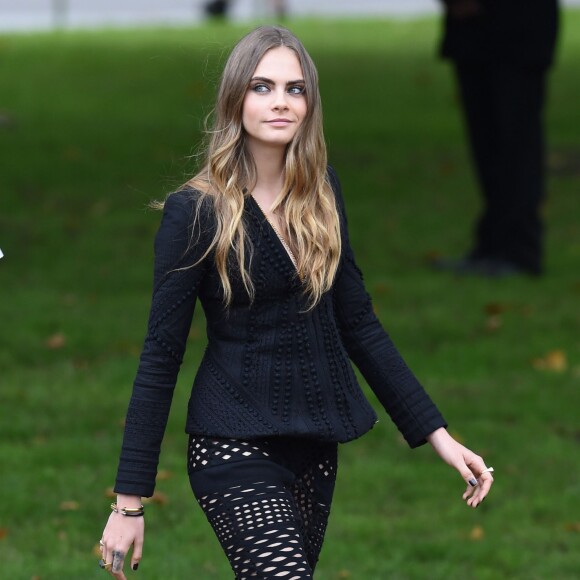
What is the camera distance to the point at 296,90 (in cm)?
351

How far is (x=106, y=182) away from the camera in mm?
12477

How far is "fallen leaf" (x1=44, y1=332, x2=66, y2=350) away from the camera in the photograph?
816cm

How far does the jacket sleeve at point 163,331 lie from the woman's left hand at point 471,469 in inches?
27.9

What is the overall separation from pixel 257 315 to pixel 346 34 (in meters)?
19.4

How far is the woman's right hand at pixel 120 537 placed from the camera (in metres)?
3.34

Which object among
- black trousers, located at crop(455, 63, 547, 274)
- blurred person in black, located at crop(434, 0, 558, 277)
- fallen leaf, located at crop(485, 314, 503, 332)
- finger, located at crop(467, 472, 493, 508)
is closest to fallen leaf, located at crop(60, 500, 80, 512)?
finger, located at crop(467, 472, 493, 508)

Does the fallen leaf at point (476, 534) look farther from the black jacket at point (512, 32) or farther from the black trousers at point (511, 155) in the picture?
the black jacket at point (512, 32)

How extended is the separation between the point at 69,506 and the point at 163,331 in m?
2.58

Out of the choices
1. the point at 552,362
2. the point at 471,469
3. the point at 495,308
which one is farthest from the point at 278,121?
the point at 495,308

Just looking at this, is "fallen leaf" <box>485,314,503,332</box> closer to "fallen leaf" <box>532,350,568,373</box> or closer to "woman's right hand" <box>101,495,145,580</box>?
"fallen leaf" <box>532,350,568,373</box>

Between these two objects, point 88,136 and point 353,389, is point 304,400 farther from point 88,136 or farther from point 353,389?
point 88,136

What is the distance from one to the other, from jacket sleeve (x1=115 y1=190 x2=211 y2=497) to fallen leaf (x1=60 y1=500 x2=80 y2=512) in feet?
8.11

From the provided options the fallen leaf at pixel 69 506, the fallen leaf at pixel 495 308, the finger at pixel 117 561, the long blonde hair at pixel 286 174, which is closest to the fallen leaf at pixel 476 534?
the fallen leaf at pixel 69 506

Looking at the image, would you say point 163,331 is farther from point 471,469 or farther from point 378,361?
point 471,469
